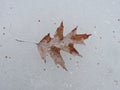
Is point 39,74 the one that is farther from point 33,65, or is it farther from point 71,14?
point 71,14

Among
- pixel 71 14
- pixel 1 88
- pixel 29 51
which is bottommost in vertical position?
pixel 1 88

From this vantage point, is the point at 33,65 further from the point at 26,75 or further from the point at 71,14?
the point at 71,14

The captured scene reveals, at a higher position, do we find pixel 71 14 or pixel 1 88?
pixel 71 14

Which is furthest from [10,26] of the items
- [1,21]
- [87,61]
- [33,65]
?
[87,61]
